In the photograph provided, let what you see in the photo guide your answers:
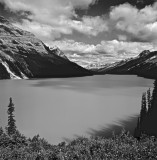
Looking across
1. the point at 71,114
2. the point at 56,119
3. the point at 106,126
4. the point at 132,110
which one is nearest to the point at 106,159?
the point at 106,126

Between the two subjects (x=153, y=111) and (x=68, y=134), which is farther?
(x=153, y=111)

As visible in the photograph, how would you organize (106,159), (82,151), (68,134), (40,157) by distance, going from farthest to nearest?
(68,134)
(82,151)
(40,157)
(106,159)

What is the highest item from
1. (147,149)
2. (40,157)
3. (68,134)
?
(147,149)

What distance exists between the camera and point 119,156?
15266mm

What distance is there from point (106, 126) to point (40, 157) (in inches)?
2213

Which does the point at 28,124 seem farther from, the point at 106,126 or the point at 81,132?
the point at 106,126

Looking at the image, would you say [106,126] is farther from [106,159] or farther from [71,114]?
[106,159]

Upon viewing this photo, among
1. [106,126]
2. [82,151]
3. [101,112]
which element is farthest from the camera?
[101,112]

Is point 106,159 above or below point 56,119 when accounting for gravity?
Answer: above

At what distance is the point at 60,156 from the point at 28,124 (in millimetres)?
59519

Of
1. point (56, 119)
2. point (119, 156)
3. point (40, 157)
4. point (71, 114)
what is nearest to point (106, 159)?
point (119, 156)

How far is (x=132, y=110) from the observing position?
98.4 m

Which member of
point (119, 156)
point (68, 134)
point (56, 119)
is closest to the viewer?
point (119, 156)

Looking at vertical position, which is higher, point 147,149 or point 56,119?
point 147,149
